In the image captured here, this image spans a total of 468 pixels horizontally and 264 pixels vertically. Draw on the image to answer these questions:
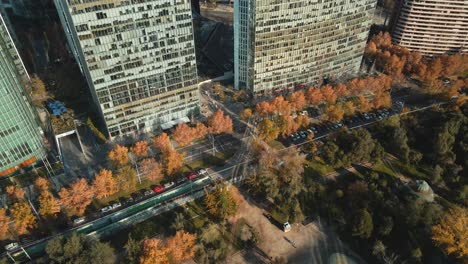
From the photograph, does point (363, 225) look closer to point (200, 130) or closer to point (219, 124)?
point (219, 124)

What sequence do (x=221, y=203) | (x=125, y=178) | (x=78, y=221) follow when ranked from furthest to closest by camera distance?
(x=125, y=178), (x=78, y=221), (x=221, y=203)

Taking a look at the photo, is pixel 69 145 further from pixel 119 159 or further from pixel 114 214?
pixel 114 214

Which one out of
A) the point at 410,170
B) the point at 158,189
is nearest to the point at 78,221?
the point at 158,189

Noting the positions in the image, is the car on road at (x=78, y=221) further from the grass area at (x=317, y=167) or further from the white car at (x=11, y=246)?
the grass area at (x=317, y=167)

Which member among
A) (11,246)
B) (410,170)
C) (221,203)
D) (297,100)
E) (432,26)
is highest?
(432,26)

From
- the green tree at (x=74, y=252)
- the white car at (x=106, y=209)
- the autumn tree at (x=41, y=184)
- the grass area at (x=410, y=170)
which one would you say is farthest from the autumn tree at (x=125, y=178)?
the grass area at (x=410, y=170)
